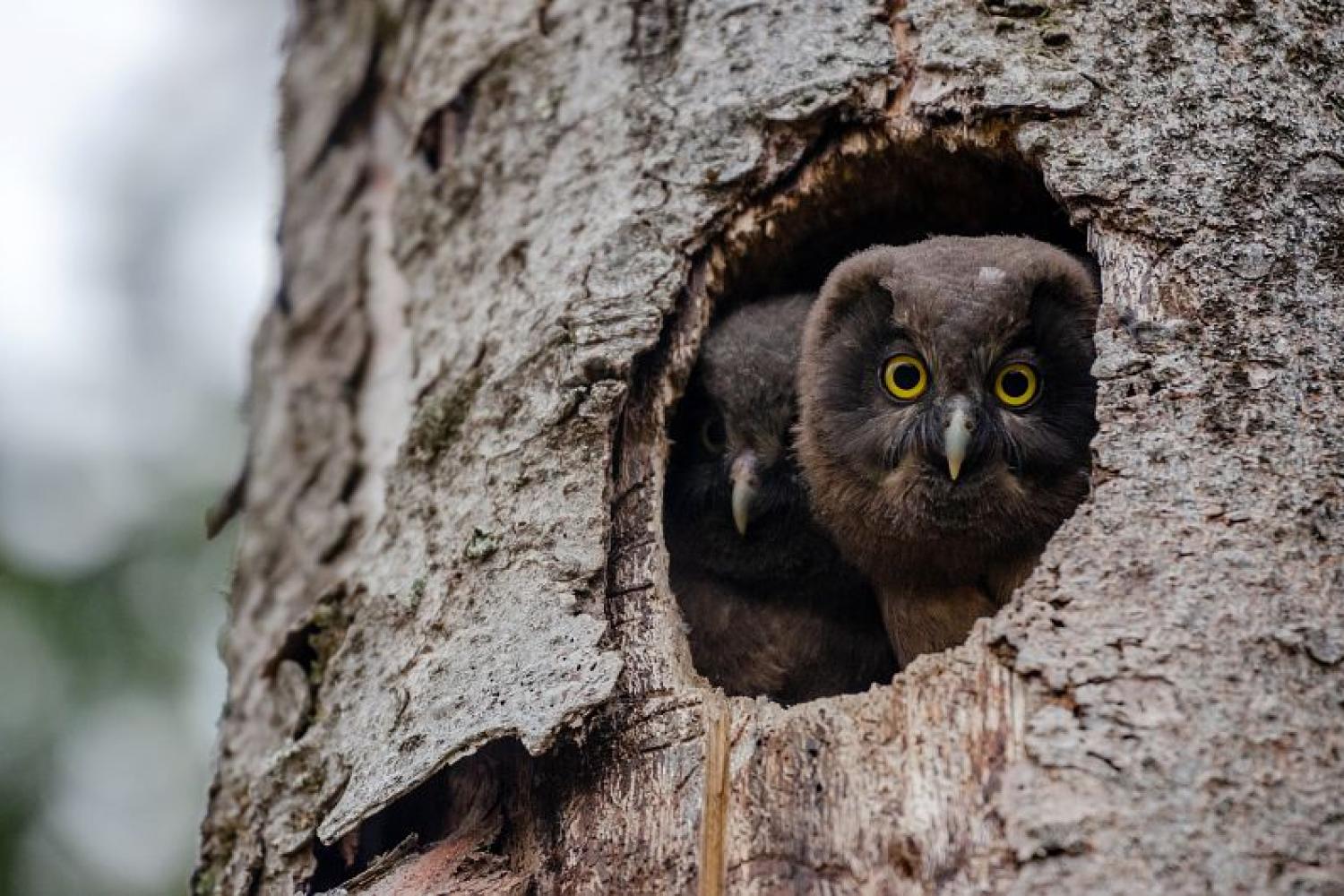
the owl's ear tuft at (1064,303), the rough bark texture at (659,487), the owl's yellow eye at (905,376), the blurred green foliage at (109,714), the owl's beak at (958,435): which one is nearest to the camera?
the rough bark texture at (659,487)

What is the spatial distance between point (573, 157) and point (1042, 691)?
68.9 inches

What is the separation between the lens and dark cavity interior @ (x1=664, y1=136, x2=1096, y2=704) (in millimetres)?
3205

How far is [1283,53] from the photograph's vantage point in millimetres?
2680

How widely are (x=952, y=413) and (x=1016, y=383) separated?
21cm

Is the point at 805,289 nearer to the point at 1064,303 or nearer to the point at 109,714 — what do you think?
the point at 1064,303

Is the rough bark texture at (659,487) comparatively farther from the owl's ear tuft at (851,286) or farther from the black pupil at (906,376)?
the black pupil at (906,376)

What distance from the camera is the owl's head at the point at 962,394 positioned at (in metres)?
3.15

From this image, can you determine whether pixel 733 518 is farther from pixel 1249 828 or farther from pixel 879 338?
pixel 1249 828

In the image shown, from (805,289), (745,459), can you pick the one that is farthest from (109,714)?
(805,289)

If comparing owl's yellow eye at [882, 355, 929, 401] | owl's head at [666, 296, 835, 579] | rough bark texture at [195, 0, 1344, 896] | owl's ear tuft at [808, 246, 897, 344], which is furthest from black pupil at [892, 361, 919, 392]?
owl's head at [666, 296, 835, 579]

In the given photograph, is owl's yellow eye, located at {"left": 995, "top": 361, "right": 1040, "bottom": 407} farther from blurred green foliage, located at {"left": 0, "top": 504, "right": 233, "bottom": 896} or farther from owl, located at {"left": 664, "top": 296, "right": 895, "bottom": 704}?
blurred green foliage, located at {"left": 0, "top": 504, "right": 233, "bottom": 896}

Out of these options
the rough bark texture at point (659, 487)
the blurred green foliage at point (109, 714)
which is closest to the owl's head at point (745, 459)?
the rough bark texture at point (659, 487)

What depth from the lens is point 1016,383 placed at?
3.21m

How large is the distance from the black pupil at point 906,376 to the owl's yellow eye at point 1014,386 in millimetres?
196
